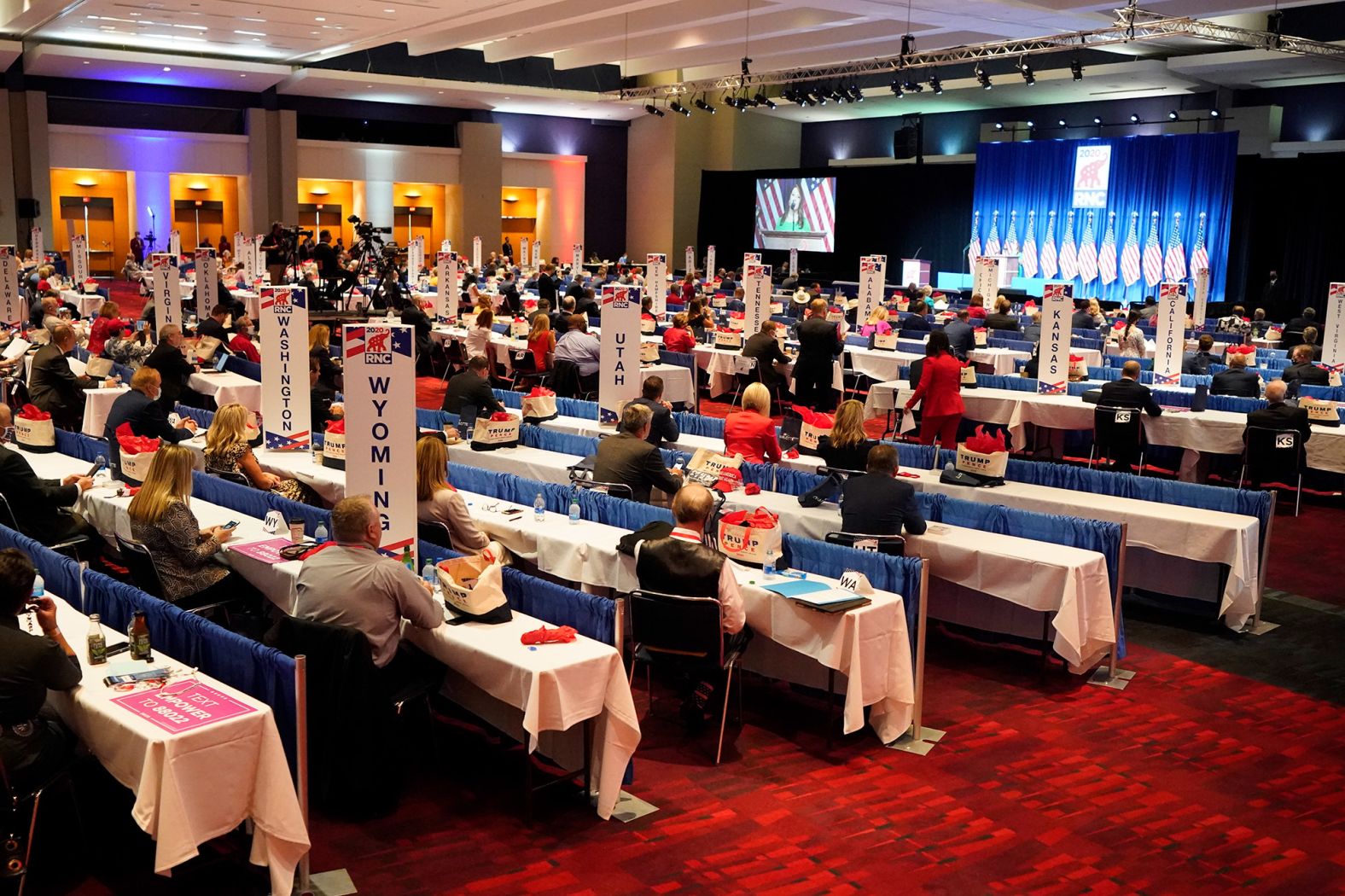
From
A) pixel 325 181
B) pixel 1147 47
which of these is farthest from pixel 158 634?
pixel 325 181

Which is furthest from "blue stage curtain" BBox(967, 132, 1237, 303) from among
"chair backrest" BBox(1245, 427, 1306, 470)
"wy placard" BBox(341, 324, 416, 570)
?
"wy placard" BBox(341, 324, 416, 570)

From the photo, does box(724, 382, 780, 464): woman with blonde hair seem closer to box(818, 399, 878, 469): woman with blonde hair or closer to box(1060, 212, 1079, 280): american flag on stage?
box(818, 399, 878, 469): woman with blonde hair

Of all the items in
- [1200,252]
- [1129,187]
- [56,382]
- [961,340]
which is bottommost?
[56,382]

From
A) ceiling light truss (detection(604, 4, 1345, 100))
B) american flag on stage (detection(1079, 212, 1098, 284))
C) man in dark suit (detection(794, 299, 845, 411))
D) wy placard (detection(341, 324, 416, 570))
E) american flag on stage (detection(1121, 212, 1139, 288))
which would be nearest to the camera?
wy placard (detection(341, 324, 416, 570))

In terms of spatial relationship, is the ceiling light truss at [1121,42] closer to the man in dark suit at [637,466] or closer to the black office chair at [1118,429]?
the black office chair at [1118,429]

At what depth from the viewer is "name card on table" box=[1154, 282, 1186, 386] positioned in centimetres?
1165

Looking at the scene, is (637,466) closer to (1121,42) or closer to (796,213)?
(1121,42)

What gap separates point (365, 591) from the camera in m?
4.63

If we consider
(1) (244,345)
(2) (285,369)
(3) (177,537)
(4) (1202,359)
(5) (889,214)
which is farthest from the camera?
(5) (889,214)

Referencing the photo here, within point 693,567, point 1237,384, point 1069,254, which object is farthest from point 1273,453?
point 1069,254

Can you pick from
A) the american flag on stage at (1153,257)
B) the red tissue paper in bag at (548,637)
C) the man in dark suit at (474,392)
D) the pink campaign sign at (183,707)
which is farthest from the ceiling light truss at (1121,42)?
the pink campaign sign at (183,707)

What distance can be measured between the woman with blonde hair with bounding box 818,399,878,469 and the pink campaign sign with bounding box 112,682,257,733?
4.41 metres

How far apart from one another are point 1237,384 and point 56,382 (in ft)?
33.9

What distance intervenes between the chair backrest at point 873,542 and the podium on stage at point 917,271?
22.5m
